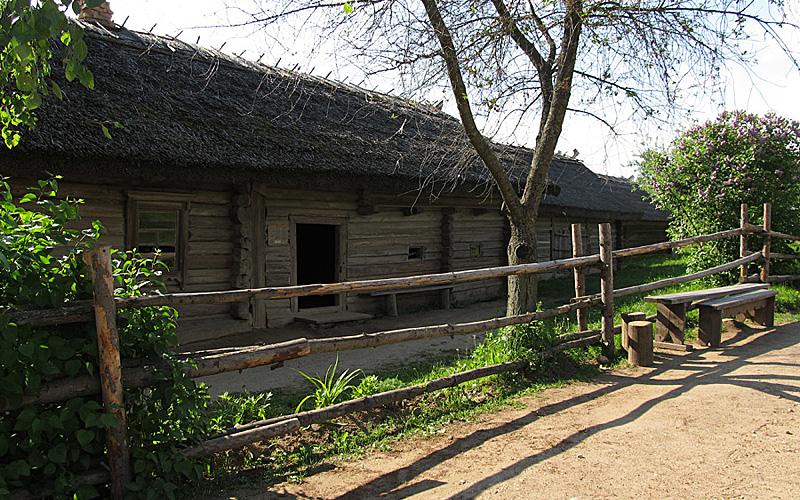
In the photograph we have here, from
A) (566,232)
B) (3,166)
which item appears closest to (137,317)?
(3,166)

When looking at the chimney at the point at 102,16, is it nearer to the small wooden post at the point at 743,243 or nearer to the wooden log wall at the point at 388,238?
the wooden log wall at the point at 388,238

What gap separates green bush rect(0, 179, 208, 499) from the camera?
250 centimetres

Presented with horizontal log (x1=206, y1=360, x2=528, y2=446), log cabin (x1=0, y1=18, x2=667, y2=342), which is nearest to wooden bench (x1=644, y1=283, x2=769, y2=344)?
horizontal log (x1=206, y1=360, x2=528, y2=446)

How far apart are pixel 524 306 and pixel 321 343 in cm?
259

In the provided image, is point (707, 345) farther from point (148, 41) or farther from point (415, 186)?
point (148, 41)

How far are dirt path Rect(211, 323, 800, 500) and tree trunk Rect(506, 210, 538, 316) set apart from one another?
107 cm

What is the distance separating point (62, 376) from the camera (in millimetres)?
2686

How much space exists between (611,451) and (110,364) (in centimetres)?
285

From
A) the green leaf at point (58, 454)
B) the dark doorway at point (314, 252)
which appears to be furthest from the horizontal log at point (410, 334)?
the dark doorway at point (314, 252)

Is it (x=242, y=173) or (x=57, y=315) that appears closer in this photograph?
(x=57, y=315)

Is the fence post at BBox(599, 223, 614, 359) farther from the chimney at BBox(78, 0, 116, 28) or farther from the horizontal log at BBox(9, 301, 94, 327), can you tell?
the chimney at BBox(78, 0, 116, 28)

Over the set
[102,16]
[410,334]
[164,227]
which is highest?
[102,16]

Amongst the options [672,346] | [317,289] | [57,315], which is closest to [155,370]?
[57,315]

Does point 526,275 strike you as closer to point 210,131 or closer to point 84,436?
point 84,436
